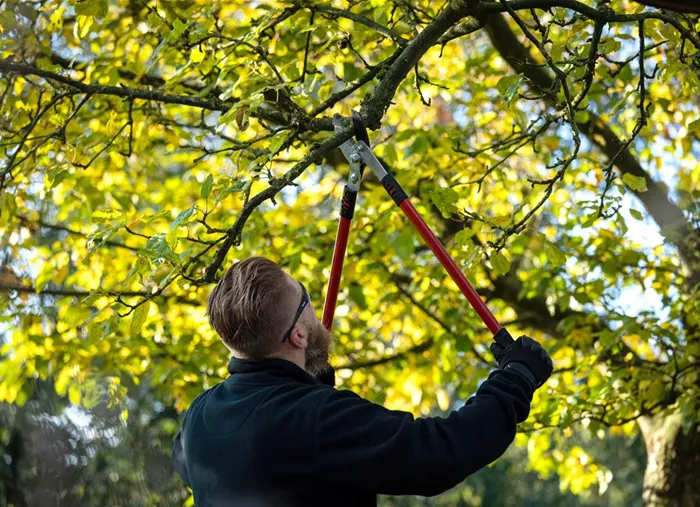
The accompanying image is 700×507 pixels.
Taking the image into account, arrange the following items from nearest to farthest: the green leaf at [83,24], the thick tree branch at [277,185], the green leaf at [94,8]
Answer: the thick tree branch at [277,185] < the green leaf at [94,8] < the green leaf at [83,24]

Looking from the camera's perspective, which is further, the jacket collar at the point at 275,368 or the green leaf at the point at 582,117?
the green leaf at the point at 582,117

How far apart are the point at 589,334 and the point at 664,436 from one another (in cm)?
95

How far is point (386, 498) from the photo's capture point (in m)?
13.0

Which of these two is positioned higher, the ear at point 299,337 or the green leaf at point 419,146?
the green leaf at point 419,146

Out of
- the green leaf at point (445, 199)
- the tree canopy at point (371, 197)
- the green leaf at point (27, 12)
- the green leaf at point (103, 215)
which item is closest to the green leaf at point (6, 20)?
the tree canopy at point (371, 197)

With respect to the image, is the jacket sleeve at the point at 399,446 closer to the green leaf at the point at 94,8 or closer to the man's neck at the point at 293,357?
the man's neck at the point at 293,357

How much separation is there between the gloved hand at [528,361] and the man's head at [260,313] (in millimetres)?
515

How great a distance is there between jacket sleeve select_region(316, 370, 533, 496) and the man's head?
0.28 meters

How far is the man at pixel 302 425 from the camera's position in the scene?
1924 millimetres

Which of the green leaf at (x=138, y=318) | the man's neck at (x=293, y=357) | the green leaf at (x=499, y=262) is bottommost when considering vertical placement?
the man's neck at (x=293, y=357)

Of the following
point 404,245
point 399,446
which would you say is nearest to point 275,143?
point 399,446

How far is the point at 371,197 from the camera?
15.8 ft

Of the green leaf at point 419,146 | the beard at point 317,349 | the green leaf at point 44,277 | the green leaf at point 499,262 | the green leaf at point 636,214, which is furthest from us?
the green leaf at point 44,277

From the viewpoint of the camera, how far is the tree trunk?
5148 millimetres
